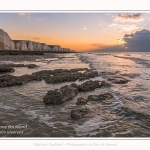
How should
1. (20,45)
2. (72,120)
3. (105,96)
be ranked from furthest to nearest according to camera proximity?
(20,45)
(105,96)
(72,120)

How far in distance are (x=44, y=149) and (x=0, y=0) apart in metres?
4.36

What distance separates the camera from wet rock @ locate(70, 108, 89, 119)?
18.3 feet

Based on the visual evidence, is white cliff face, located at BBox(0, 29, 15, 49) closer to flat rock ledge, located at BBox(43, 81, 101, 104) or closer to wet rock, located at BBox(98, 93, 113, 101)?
flat rock ledge, located at BBox(43, 81, 101, 104)

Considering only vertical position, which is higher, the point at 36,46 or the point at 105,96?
the point at 36,46

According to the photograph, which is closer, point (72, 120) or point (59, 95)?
point (72, 120)

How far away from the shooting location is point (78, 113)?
18.9 ft

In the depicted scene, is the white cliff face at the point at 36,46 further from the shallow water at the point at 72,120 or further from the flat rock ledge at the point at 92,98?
the flat rock ledge at the point at 92,98

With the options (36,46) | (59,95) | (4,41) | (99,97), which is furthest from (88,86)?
(36,46)

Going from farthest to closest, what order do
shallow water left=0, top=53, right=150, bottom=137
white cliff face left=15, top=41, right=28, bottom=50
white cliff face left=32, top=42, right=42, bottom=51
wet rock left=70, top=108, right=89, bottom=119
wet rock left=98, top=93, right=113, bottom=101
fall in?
white cliff face left=32, top=42, right=42, bottom=51, white cliff face left=15, top=41, right=28, bottom=50, wet rock left=98, top=93, right=113, bottom=101, wet rock left=70, top=108, right=89, bottom=119, shallow water left=0, top=53, right=150, bottom=137

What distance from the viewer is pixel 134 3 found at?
213 inches

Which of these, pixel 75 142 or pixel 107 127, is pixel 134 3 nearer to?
pixel 107 127

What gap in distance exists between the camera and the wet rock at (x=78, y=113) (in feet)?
18.3

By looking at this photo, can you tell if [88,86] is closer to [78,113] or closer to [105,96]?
[105,96]

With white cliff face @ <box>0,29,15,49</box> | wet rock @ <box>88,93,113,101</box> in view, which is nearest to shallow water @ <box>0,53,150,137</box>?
wet rock @ <box>88,93,113,101</box>
